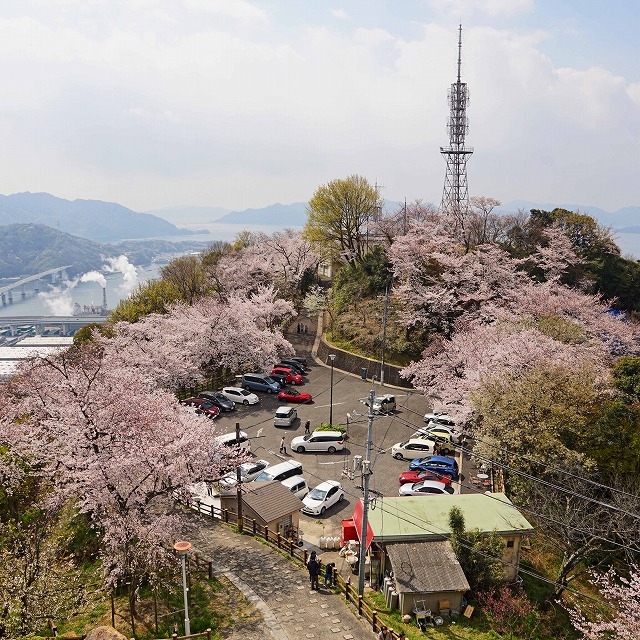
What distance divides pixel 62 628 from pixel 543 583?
57.5ft

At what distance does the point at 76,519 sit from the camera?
19484mm

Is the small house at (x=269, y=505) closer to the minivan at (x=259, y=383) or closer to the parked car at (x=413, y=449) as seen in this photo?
the parked car at (x=413, y=449)

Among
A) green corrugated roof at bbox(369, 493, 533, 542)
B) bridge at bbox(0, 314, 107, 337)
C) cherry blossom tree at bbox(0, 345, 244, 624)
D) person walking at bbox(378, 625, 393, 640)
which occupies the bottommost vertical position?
bridge at bbox(0, 314, 107, 337)

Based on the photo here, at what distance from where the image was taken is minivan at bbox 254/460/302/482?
24688 millimetres

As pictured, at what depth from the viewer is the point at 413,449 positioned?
28.3 meters

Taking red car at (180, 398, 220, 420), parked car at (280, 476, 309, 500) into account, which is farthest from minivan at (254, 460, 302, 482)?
red car at (180, 398, 220, 420)

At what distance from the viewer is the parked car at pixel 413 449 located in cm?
2823

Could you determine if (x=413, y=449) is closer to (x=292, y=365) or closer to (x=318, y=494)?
(x=318, y=494)

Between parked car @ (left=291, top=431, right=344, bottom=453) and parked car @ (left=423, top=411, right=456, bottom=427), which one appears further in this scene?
parked car @ (left=423, top=411, right=456, bottom=427)

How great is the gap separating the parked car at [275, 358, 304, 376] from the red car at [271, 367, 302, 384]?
75cm

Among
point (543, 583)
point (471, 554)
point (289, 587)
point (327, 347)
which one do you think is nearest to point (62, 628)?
point (289, 587)

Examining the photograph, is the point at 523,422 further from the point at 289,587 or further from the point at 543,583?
the point at 289,587

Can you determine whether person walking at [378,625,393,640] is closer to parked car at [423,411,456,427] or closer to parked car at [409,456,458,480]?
parked car at [409,456,458,480]

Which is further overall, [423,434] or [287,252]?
[287,252]
